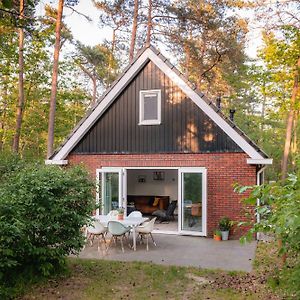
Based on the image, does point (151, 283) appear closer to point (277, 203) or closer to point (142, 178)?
point (277, 203)

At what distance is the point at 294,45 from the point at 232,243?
373 inches

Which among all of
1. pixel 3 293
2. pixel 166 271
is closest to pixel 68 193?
pixel 3 293

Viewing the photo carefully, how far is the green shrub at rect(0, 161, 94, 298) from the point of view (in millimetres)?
5996

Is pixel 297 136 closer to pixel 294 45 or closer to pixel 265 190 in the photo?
pixel 294 45

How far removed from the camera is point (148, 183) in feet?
58.6

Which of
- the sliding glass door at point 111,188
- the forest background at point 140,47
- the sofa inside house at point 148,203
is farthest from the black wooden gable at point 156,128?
the sofa inside house at point 148,203

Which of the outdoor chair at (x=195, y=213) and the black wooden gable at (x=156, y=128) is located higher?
the black wooden gable at (x=156, y=128)

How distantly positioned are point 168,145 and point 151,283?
573 centimetres

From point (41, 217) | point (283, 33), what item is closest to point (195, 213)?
point (41, 217)

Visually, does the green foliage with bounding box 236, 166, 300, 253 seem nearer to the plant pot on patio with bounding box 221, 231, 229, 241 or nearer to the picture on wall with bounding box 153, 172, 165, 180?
the plant pot on patio with bounding box 221, 231, 229, 241

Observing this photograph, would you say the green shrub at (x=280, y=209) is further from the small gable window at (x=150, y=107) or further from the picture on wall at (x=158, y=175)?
the picture on wall at (x=158, y=175)

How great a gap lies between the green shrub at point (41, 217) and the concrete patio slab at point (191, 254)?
6.43ft

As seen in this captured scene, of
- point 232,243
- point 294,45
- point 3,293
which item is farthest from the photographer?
point 294,45

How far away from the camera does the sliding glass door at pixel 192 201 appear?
11492mm
